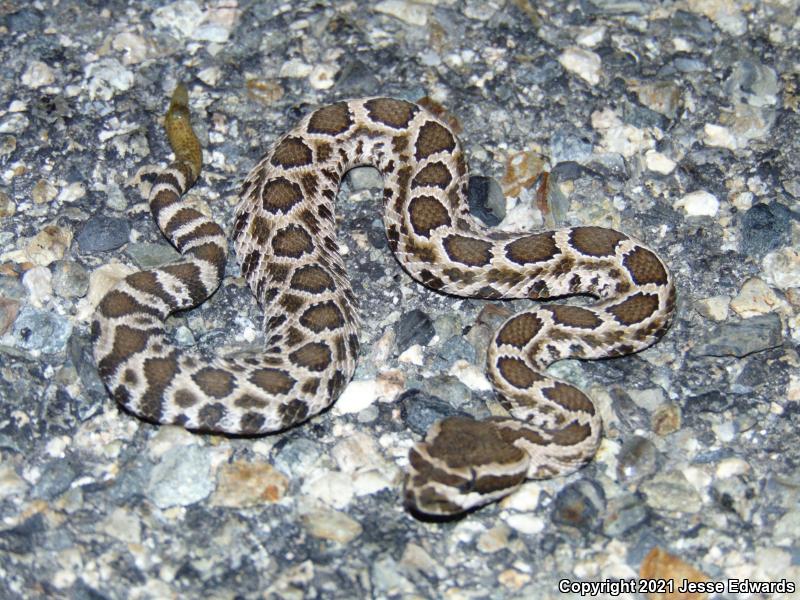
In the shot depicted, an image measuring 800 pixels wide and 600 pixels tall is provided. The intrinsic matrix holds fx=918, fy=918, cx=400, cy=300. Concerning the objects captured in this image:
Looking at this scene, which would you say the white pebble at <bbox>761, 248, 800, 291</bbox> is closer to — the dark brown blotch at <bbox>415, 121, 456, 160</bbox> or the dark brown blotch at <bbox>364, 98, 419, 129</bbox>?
the dark brown blotch at <bbox>415, 121, 456, 160</bbox>

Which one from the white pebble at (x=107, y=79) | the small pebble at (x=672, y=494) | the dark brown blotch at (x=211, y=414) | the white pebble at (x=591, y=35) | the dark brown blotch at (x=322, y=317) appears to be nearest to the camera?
the small pebble at (x=672, y=494)

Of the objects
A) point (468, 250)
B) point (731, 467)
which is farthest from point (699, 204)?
point (731, 467)

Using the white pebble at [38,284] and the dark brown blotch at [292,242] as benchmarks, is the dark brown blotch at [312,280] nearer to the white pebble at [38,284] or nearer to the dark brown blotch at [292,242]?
the dark brown blotch at [292,242]

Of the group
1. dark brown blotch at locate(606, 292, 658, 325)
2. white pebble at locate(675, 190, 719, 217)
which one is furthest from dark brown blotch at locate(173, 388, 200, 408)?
white pebble at locate(675, 190, 719, 217)

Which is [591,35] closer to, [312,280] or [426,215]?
[426,215]

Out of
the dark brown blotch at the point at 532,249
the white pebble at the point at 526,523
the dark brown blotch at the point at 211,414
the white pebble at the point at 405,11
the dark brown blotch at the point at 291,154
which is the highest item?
the white pebble at the point at 405,11

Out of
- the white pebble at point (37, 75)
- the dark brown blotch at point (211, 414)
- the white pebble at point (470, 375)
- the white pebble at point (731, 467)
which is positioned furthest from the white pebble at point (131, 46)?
the white pebble at point (731, 467)
